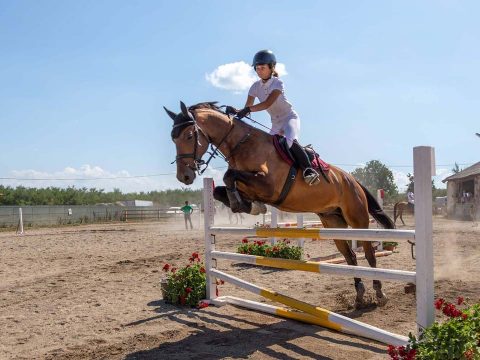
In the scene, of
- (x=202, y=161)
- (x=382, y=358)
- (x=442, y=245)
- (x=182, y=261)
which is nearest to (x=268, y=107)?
(x=202, y=161)

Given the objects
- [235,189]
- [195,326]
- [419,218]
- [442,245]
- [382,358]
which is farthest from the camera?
[442,245]

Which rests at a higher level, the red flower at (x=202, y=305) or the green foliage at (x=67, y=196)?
the green foliage at (x=67, y=196)

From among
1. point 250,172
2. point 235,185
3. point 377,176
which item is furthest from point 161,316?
point 377,176

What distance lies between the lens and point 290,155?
5.08 metres

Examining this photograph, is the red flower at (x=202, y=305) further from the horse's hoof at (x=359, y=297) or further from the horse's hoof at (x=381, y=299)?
the horse's hoof at (x=381, y=299)

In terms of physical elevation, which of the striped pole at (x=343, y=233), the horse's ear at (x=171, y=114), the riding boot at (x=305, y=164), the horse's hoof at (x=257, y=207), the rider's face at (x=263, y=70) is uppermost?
the rider's face at (x=263, y=70)

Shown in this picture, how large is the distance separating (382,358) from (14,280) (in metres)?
6.80

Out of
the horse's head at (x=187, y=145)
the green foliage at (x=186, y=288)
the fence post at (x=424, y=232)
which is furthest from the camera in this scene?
the green foliage at (x=186, y=288)

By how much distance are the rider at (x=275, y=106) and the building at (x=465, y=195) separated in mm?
24854

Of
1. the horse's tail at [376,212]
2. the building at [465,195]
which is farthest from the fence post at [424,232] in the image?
the building at [465,195]

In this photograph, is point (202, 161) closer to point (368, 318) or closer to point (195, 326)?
point (195, 326)

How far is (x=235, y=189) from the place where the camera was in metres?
4.62

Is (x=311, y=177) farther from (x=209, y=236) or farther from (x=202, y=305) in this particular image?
(x=202, y=305)

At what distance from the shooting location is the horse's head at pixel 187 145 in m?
4.57
